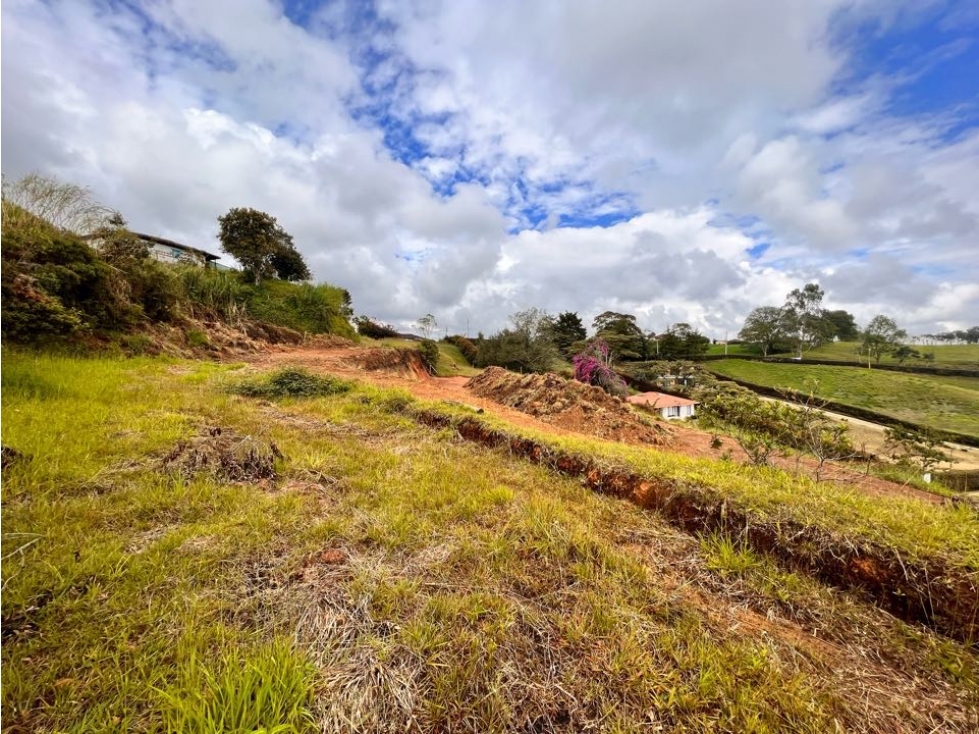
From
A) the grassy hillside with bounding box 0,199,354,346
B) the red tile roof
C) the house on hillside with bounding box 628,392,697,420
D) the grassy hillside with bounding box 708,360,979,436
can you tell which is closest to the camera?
the grassy hillside with bounding box 0,199,354,346

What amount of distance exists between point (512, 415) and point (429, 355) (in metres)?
11.4

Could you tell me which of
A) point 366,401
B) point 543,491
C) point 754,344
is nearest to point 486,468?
point 543,491

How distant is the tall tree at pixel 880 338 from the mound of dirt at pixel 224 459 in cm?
3471

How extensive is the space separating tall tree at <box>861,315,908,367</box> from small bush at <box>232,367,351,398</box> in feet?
109

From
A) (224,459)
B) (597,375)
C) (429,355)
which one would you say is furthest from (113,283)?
(597,375)

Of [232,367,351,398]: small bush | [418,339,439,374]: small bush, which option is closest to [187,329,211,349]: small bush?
[232,367,351,398]: small bush

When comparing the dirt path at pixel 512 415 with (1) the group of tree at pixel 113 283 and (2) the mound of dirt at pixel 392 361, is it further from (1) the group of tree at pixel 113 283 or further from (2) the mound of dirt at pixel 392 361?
(1) the group of tree at pixel 113 283

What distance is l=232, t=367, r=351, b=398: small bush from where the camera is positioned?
7.70 m

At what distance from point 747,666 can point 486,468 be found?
304cm

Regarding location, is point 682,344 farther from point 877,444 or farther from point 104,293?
point 104,293

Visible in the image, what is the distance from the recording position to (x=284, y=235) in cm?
2259

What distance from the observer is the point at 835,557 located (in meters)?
2.65

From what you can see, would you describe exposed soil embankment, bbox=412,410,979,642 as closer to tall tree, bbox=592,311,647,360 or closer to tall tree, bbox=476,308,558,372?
tall tree, bbox=476,308,558,372

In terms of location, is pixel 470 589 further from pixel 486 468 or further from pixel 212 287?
pixel 212 287
